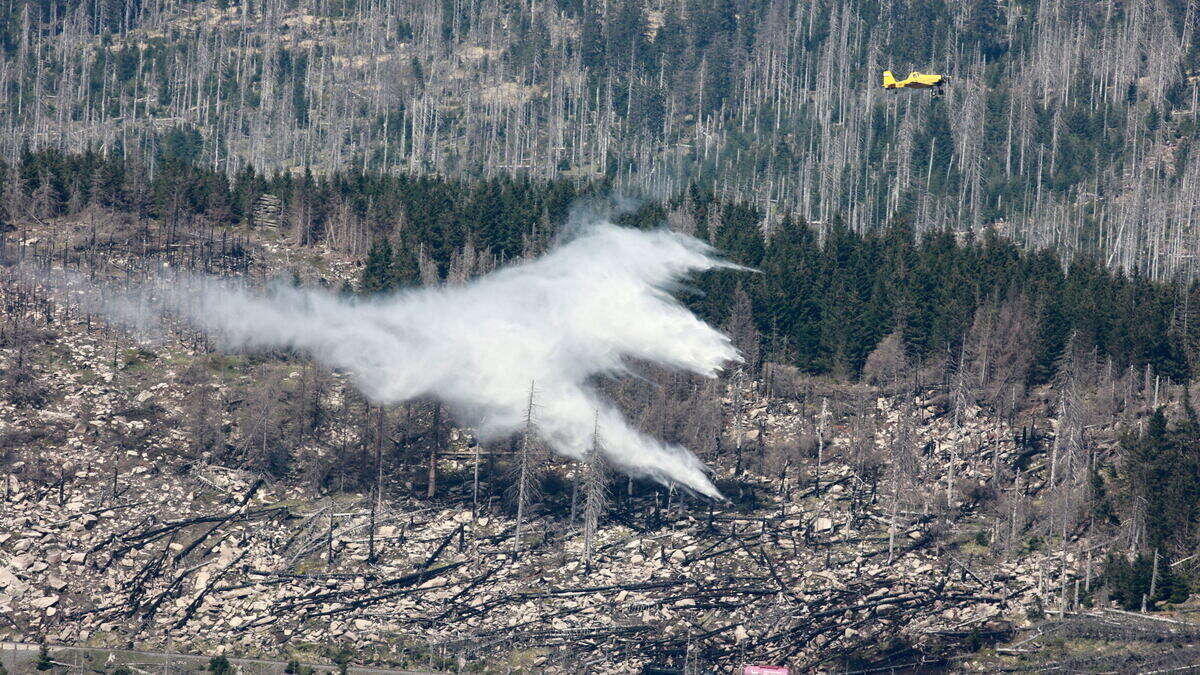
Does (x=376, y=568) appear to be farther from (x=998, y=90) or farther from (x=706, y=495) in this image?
(x=998, y=90)

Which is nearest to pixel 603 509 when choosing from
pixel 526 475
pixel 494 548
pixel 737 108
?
pixel 526 475

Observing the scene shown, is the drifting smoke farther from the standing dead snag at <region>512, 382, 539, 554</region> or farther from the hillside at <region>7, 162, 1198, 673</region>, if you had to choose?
the standing dead snag at <region>512, 382, 539, 554</region>

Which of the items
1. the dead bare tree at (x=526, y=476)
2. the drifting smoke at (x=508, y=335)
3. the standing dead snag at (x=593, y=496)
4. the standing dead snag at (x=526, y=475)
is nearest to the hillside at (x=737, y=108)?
the drifting smoke at (x=508, y=335)

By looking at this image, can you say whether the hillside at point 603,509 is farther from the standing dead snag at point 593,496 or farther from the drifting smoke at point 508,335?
the drifting smoke at point 508,335

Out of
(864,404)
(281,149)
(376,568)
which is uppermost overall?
(281,149)

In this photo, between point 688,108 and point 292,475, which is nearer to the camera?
point 292,475

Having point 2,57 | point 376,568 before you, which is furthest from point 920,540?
point 2,57

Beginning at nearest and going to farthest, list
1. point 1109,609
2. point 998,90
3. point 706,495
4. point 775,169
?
point 1109,609 → point 706,495 → point 775,169 → point 998,90
